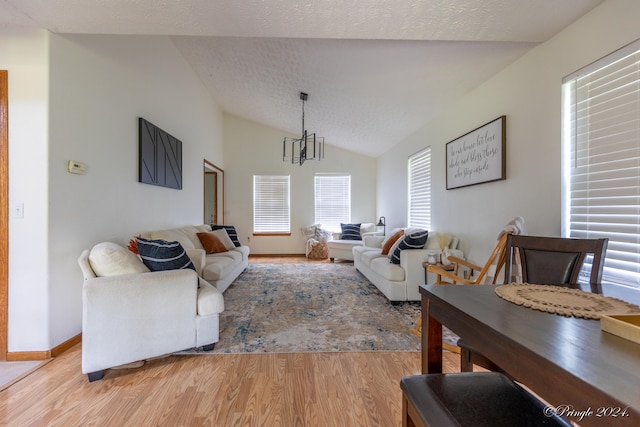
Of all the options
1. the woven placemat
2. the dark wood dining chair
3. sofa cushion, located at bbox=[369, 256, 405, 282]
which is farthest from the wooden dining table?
sofa cushion, located at bbox=[369, 256, 405, 282]

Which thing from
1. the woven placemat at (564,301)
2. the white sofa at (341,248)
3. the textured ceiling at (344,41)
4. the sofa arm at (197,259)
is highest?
the textured ceiling at (344,41)

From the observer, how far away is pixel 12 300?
210 centimetres

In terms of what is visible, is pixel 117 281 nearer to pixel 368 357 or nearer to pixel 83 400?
pixel 83 400

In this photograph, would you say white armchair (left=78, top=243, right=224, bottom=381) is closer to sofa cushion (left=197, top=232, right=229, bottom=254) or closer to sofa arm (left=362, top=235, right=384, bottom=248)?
sofa cushion (left=197, top=232, right=229, bottom=254)

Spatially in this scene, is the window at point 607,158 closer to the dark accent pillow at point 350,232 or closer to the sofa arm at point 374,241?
the sofa arm at point 374,241

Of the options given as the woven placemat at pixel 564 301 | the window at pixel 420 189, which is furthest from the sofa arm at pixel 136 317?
the window at pixel 420 189

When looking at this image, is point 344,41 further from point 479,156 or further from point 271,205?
point 271,205

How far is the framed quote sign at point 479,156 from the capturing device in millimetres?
2631

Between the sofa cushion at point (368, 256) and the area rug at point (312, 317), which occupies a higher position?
the sofa cushion at point (368, 256)

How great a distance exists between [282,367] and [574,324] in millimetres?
1758

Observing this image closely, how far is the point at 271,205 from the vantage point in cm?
698

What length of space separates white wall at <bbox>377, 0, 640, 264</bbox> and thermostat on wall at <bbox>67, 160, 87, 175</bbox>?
3.77 metres

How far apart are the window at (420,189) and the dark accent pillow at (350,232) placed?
154 centimetres

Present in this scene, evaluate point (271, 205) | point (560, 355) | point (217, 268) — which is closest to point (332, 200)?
point (271, 205)
